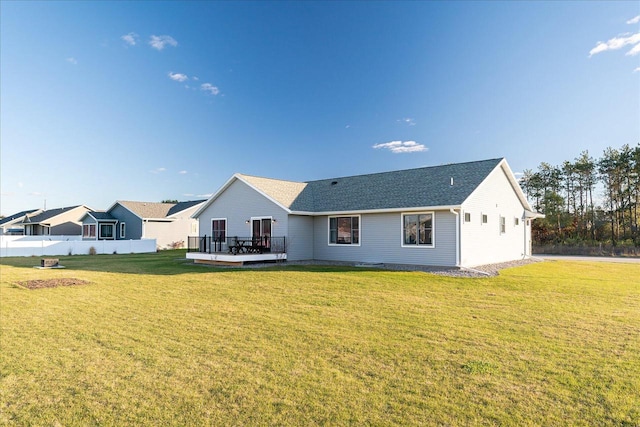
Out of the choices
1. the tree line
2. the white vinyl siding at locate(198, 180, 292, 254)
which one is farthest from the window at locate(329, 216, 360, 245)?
the tree line

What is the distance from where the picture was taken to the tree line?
29156mm

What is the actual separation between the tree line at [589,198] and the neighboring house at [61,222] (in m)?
47.6

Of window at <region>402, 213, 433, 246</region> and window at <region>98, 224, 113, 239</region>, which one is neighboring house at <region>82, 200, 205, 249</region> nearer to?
window at <region>98, 224, 113, 239</region>

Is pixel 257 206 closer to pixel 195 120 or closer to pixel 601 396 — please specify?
pixel 195 120

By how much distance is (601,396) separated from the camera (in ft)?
11.8

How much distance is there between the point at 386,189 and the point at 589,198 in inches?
1032

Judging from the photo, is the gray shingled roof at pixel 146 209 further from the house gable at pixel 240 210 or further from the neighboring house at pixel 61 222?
the house gable at pixel 240 210

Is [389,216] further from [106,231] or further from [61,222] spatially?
[61,222]

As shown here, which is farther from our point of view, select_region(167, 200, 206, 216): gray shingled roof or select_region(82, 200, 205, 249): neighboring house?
select_region(167, 200, 206, 216): gray shingled roof

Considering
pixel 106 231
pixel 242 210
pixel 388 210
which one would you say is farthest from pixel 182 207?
pixel 388 210

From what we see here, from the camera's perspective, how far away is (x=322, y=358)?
466 centimetres

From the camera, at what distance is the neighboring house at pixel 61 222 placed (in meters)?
39.5

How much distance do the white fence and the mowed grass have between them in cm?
1854

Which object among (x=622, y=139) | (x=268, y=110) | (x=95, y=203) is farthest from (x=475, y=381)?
(x=95, y=203)
